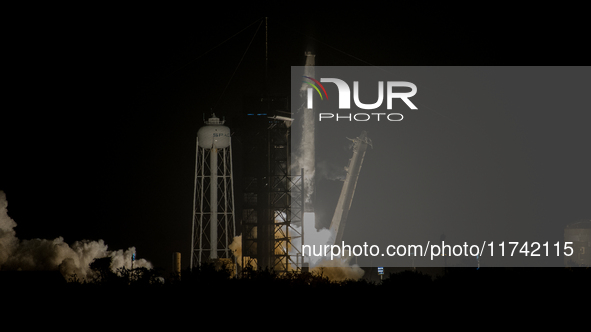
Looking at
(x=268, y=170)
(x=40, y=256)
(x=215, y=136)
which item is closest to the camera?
(x=268, y=170)

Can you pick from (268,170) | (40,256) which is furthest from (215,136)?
(40,256)

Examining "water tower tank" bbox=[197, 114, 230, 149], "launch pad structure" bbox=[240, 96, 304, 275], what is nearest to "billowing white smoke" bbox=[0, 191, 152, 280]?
"launch pad structure" bbox=[240, 96, 304, 275]

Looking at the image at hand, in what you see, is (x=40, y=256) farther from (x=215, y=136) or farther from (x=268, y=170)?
(x=268, y=170)

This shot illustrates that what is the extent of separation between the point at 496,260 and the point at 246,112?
39460 mm

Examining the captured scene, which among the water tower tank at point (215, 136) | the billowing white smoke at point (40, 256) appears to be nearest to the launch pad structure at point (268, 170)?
the water tower tank at point (215, 136)

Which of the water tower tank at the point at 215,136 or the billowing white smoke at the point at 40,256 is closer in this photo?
the billowing white smoke at the point at 40,256

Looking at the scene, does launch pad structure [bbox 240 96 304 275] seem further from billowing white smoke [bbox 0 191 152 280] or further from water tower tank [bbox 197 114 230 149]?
billowing white smoke [bbox 0 191 152 280]

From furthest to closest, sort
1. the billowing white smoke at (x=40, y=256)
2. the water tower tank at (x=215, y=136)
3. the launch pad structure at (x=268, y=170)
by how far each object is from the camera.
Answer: the water tower tank at (x=215, y=136) < the billowing white smoke at (x=40, y=256) < the launch pad structure at (x=268, y=170)

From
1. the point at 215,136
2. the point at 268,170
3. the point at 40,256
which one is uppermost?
the point at 215,136

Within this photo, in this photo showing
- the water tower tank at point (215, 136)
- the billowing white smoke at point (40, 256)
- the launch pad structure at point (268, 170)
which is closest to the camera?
the launch pad structure at point (268, 170)

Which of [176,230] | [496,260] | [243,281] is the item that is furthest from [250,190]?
[496,260]

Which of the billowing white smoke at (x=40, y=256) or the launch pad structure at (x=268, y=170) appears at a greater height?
the launch pad structure at (x=268, y=170)

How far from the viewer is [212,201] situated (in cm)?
4403

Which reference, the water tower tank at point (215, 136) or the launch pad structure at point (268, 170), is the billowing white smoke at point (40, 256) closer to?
the launch pad structure at point (268, 170)
